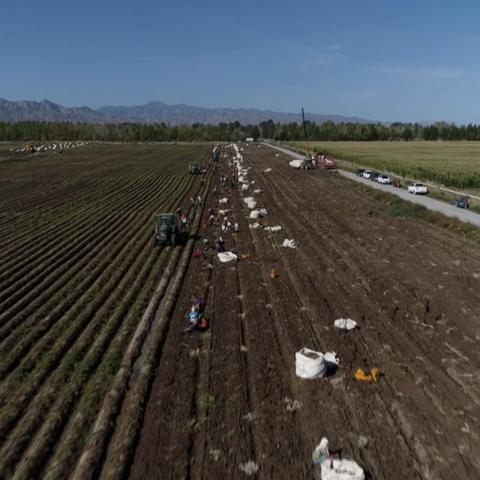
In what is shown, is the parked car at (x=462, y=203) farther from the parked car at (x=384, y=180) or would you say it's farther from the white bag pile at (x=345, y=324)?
the white bag pile at (x=345, y=324)

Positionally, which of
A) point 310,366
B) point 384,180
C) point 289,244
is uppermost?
point 310,366

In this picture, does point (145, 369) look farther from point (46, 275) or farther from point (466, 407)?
point (46, 275)

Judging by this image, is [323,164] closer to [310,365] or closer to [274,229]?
[274,229]

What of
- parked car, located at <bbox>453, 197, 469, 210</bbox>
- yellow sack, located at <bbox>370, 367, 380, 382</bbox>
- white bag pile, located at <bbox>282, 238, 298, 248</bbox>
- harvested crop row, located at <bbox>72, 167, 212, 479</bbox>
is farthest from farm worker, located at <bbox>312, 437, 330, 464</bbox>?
parked car, located at <bbox>453, 197, 469, 210</bbox>

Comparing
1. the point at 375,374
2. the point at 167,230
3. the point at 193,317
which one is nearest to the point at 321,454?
the point at 375,374

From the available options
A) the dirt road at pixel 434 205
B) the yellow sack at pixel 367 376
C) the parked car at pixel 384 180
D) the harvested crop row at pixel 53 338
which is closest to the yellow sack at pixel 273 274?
the harvested crop row at pixel 53 338

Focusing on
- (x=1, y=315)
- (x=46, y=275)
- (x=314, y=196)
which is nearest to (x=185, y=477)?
(x=1, y=315)

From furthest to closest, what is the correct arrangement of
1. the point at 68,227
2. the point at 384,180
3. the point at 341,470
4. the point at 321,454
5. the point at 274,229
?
the point at 384,180 → the point at 68,227 → the point at 274,229 → the point at 321,454 → the point at 341,470

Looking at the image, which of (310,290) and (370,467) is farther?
(310,290)
